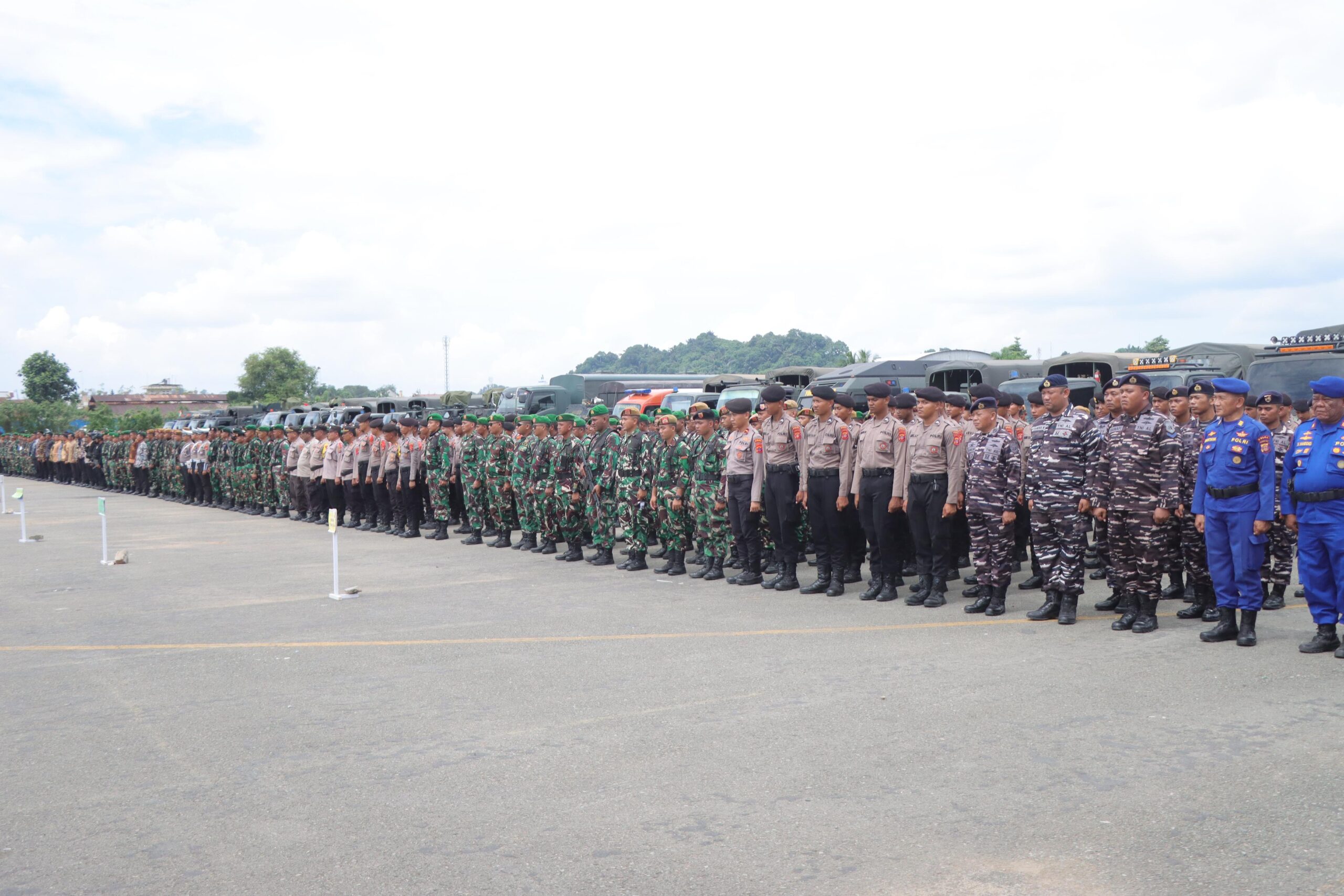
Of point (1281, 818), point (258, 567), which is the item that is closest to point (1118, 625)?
point (1281, 818)

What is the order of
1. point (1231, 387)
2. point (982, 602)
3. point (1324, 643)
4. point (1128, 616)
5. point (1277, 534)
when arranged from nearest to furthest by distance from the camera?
point (1324, 643) → point (1231, 387) → point (1128, 616) → point (1277, 534) → point (982, 602)

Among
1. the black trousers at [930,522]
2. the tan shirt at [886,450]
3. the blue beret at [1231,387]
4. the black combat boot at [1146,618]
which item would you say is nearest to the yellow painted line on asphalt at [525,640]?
the black combat boot at [1146,618]

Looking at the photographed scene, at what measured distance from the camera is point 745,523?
11.0 m

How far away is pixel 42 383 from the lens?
78.0 m

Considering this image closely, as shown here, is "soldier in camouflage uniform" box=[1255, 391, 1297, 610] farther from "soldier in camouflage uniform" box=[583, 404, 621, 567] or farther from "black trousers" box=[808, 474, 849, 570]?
"soldier in camouflage uniform" box=[583, 404, 621, 567]

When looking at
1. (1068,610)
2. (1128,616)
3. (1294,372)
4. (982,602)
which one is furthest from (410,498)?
(1294,372)

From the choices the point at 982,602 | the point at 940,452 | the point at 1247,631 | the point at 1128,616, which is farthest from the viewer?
the point at 940,452

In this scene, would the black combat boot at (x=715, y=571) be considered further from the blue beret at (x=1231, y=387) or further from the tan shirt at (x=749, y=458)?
the blue beret at (x=1231, y=387)

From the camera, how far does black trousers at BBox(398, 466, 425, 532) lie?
661 inches

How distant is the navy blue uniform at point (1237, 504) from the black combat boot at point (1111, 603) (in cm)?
81

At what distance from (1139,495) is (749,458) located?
4.08m

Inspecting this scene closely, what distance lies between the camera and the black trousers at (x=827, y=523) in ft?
34.0

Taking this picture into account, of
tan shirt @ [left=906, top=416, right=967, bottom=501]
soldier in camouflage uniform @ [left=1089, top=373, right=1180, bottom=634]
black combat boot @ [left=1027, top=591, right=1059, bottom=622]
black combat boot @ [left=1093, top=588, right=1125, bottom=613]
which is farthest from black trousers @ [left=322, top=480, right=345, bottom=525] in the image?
soldier in camouflage uniform @ [left=1089, top=373, right=1180, bottom=634]

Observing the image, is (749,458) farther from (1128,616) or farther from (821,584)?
(1128,616)
